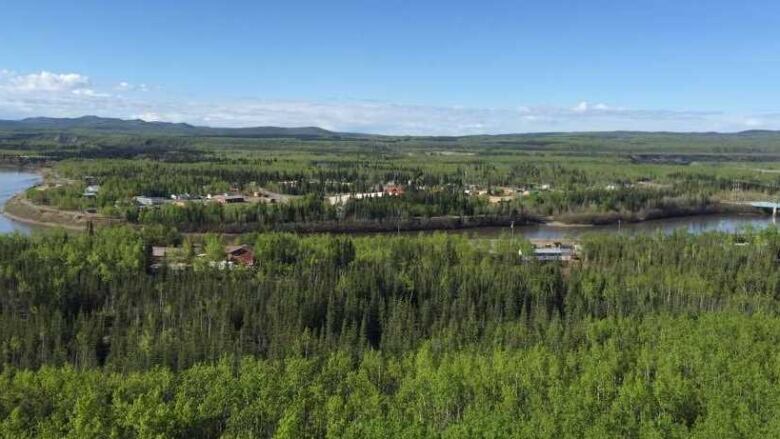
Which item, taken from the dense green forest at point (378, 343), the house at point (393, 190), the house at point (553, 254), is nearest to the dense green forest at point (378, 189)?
the house at point (393, 190)

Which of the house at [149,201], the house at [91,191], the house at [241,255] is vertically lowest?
the house at [241,255]

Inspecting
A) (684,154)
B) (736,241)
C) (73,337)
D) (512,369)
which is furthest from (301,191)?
(684,154)

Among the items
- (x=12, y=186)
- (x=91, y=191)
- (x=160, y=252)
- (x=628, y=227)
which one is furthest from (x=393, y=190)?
(x=12, y=186)

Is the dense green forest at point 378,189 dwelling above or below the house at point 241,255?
above

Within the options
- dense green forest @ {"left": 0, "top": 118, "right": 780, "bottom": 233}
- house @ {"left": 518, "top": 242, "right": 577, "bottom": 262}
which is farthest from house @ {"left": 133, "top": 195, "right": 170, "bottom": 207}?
house @ {"left": 518, "top": 242, "right": 577, "bottom": 262}

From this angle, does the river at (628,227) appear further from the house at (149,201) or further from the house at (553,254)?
the house at (149,201)
